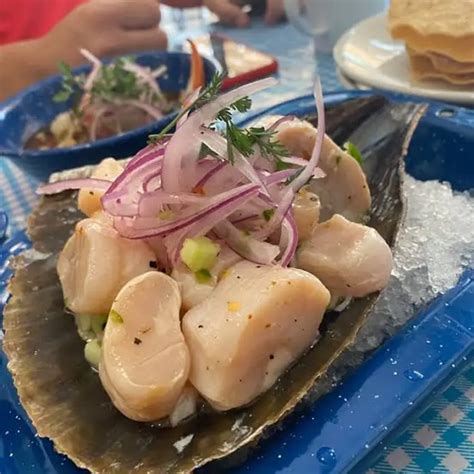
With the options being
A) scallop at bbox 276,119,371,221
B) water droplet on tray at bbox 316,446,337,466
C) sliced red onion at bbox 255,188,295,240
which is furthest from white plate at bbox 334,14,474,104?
water droplet on tray at bbox 316,446,337,466

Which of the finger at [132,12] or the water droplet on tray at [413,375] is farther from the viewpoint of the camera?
the finger at [132,12]

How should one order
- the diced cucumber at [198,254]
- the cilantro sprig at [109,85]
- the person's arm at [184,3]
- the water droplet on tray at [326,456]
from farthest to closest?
1. the person's arm at [184,3]
2. the cilantro sprig at [109,85]
3. the diced cucumber at [198,254]
4. the water droplet on tray at [326,456]

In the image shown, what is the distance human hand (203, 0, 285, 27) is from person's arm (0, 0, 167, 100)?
411mm

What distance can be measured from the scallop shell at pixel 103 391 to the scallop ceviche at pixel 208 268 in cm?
2

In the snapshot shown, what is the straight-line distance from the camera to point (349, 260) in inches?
32.9

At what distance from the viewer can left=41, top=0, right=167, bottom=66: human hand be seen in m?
1.95

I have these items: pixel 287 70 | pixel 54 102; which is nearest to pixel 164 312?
pixel 54 102

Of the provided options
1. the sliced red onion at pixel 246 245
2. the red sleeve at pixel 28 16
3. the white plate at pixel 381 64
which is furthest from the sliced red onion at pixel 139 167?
the red sleeve at pixel 28 16

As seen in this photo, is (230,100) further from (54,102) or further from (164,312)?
(54,102)

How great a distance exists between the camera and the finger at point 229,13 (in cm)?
233

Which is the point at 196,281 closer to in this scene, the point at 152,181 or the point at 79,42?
the point at 152,181

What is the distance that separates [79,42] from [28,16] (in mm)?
476

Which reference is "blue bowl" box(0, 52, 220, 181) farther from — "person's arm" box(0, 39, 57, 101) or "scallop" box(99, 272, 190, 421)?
"scallop" box(99, 272, 190, 421)

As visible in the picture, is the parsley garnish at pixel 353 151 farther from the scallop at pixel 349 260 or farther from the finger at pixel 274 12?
the finger at pixel 274 12
